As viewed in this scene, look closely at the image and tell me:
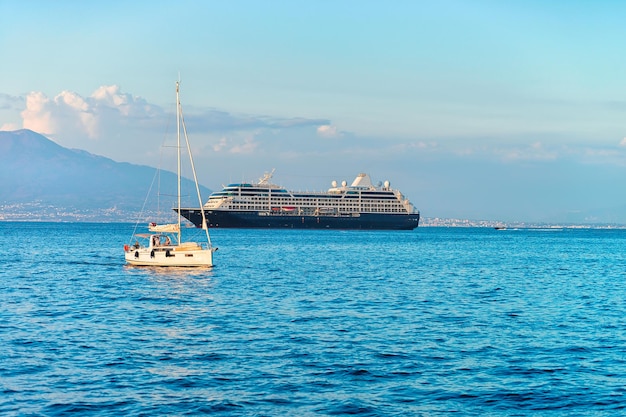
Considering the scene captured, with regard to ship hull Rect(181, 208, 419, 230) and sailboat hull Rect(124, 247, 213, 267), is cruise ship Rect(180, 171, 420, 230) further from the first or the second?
sailboat hull Rect(124, 247, 213, 267)

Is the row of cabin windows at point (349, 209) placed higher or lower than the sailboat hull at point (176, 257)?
higher

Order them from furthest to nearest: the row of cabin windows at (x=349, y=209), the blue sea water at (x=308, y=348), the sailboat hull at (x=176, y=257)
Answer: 1. the row of cabin windows at (x=349, y=209)
2. the sailboat hull at (x=176, y=257)
3. the blue sea water at (x=308, y=348)

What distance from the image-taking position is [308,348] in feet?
67.3

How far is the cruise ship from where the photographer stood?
152 m

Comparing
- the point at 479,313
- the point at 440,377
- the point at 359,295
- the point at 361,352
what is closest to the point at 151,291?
the point at 359,295

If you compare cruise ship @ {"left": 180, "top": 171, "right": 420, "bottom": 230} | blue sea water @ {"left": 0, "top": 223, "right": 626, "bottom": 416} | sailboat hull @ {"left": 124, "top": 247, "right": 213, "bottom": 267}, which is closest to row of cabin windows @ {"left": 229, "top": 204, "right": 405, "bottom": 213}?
cruise ship @ {"left": 180, "top": 171, "right": 420, "bottom": 230}

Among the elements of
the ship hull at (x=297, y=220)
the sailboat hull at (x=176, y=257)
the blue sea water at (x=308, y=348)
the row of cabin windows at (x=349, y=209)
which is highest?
the row of cabin windows at (x=349, y=209)

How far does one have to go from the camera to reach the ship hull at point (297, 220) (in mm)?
149500

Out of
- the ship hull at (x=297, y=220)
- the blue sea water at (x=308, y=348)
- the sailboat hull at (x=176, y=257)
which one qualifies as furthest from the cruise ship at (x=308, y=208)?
the blue sea water at (x=308, y=348)

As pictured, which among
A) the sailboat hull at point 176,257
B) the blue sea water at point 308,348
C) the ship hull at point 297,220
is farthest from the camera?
the ship hull at point 297,220

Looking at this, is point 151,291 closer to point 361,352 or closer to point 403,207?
point 361,352

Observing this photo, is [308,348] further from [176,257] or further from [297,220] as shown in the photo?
[297,220]

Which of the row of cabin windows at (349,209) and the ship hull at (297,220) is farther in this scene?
the row of cabin windows at (349,209)

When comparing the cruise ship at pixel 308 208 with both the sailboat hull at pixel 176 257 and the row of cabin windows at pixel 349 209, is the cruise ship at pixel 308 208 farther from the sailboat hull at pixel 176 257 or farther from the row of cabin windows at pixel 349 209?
the sailboat hull at pixel 176 257
